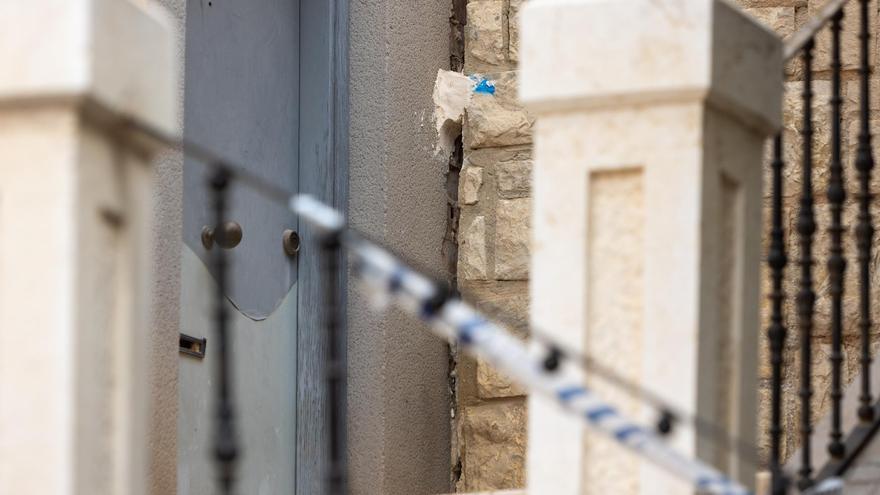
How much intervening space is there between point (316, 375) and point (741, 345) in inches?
98.7

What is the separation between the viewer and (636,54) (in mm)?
2891

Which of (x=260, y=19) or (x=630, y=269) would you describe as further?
(x=260, y=19)

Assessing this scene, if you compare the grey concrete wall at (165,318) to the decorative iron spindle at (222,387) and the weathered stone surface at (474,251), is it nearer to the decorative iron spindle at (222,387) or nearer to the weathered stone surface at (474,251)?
the weathered stone surface at (474,251)

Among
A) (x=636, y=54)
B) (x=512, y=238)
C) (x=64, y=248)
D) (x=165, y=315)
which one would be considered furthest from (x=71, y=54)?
(x=512, y=238)

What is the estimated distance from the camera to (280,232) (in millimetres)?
5273

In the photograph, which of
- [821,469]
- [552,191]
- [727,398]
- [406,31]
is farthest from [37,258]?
[406,31]

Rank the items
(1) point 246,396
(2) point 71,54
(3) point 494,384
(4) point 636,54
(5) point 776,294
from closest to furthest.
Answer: (2) point 71,54, (4) point 636,54, (5) point 776,294, (1) point 246,396, (3) point 494,384

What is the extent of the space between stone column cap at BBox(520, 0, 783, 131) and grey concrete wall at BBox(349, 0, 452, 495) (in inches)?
98.0

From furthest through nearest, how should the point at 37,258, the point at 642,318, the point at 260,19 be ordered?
the point at 260,19
the point at 642,318
the point at 37,258

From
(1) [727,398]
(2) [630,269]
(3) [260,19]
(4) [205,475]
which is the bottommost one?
(4) [205,475]

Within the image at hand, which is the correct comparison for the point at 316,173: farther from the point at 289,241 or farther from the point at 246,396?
the point at 246,396

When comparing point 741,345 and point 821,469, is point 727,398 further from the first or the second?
point 821,469

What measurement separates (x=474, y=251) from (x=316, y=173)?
0.73m

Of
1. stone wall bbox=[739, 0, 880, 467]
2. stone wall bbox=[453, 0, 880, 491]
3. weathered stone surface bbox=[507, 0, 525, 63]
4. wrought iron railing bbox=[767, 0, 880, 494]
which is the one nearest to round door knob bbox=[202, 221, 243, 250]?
stone wall bbox=[453, 0, 880, 491]
